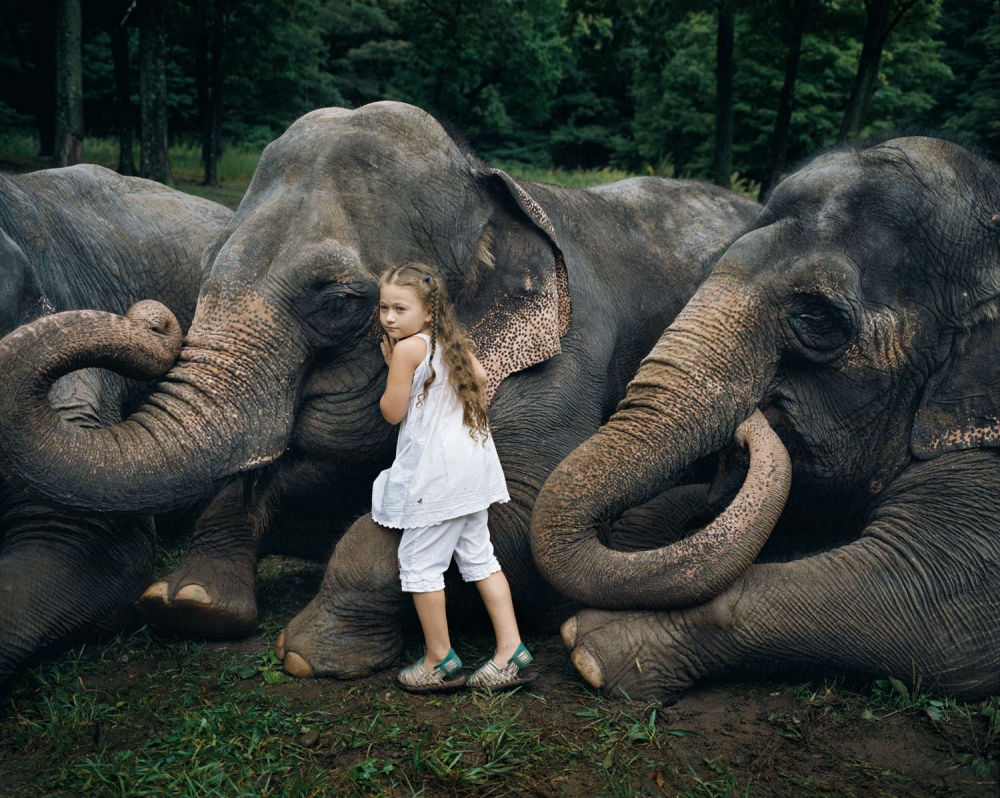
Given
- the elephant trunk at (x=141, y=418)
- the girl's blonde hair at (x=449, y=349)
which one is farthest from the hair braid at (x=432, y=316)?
the elephant trunk at (x=141, y=418)

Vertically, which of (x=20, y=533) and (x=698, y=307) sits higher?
(x=698, y=307)

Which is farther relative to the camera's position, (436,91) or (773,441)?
(436,91)

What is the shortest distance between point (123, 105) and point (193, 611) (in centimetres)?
1415

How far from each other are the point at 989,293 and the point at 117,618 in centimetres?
332

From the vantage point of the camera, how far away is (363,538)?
3783mm

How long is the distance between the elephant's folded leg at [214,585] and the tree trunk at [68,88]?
854cm

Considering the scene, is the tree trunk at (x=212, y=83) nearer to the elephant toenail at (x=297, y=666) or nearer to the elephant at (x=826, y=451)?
the elephant toenail at (x=297, y=666)

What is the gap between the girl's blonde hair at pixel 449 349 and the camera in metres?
3.66

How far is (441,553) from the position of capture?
12.0ft

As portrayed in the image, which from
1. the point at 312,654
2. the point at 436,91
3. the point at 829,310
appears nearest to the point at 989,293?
the point at 829,310

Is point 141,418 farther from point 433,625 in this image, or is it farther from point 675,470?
point 675,470

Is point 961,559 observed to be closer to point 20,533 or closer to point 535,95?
point 20,533

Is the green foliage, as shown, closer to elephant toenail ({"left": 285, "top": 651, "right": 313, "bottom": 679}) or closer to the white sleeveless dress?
the white sleeveless dress

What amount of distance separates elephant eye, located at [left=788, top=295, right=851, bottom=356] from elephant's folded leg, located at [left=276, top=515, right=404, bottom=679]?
1.54 metres
